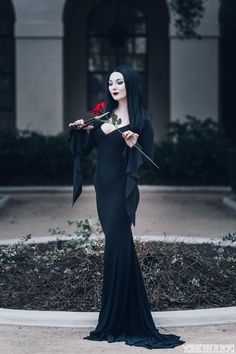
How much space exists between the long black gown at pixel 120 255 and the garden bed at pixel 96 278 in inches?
31.8

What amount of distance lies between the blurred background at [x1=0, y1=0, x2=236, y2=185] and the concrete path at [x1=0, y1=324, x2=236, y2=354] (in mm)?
9289

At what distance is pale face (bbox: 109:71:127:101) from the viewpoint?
265 inches

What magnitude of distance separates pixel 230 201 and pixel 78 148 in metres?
8.44

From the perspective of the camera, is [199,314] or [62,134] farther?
[62,134]

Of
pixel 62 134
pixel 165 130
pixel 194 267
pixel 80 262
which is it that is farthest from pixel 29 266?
pixel 165 130

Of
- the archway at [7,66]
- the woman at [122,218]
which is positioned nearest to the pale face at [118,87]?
the woman at [122,218]

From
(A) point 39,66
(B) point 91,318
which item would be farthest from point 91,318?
(A) point 39,66

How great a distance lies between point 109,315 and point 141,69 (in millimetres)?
15991

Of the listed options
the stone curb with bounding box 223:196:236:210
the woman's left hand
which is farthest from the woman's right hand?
the stone curb with bounding box 223:196:236:210

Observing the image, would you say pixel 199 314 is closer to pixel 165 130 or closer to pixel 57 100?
pixel 57 100

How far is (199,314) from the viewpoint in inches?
280

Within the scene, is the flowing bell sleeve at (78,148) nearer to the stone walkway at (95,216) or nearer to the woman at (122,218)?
the woman at (122,218)

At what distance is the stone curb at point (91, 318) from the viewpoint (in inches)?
278

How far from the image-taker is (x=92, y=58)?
22.2 m
